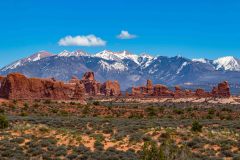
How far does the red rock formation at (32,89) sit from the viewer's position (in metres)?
87.2

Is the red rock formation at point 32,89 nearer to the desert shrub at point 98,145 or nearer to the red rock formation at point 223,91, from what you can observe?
the desert shrub at point 98,145

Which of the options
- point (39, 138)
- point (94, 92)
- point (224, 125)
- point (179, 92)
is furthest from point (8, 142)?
point (94, 92)

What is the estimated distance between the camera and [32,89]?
3661 inches

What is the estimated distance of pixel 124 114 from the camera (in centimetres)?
6488

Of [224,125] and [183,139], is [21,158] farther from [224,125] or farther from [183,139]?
[224,125]

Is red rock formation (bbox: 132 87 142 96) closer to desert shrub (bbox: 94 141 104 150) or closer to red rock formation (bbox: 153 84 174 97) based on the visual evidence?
red rock formation (bbox: 153 84 174 97)

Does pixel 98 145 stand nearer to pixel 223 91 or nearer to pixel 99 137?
pixel 99 137

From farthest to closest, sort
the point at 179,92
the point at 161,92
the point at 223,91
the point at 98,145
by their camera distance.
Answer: the point at 161,92 → the point at 179,92 → the point at 223,91 → the point at 98,145

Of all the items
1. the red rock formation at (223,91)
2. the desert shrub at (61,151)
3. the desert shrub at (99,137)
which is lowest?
the desert shrub at (61,151)

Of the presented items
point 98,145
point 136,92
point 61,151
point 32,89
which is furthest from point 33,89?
point 136,92

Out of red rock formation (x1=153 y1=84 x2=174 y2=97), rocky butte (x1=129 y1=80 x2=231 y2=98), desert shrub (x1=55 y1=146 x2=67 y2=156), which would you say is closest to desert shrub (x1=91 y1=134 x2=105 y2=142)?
desert shrub (x1=55 y1=146 x2=67 y2=156)

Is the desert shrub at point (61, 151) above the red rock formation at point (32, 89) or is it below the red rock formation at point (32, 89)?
below

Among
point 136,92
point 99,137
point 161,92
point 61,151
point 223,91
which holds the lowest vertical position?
point 61,151

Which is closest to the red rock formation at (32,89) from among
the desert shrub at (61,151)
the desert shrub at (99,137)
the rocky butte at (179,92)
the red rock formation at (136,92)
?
the desert shrub at (99,137)
